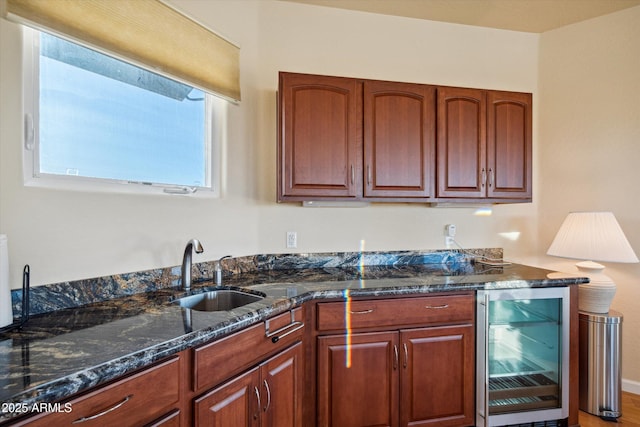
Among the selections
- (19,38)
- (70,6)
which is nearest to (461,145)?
(70,6)

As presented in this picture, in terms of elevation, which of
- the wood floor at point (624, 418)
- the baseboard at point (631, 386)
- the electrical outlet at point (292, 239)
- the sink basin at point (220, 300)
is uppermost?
the electrical outlet at point (292, 239)

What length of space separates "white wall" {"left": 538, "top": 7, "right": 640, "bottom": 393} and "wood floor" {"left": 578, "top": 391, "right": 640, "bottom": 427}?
222mm

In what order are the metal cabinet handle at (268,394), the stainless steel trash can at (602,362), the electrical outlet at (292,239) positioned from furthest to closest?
the electrical outlet at (292,239) < the stainless steel trash can at (602,362) < the metal cabinet handle at (268,394)

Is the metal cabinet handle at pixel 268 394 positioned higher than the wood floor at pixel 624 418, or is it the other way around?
the metal cabinet handle at pixel 268 394

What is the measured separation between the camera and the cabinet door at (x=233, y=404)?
1142mm

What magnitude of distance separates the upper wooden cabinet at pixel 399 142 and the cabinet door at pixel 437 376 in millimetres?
879

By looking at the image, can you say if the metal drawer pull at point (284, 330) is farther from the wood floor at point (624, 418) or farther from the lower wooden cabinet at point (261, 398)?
the wood floor at point (624, 418)

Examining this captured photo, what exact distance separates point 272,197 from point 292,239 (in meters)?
0.34

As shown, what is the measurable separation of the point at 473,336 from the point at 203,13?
2.53 m

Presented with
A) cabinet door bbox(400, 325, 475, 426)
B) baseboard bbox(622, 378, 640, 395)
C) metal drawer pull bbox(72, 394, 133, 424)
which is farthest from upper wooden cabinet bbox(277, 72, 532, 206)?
baseboard bbox(622, 378, 640, 395)

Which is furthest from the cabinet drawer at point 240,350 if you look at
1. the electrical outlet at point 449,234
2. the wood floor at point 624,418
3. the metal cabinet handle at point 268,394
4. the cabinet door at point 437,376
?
the wood floor at point 624,418

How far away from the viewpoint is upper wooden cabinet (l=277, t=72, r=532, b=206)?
6.62 ft

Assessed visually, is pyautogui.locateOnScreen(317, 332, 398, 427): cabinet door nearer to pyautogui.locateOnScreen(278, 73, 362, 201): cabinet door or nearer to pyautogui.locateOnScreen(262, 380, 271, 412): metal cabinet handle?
pyautogui.locateOnScreen(262, 380, 271, 412): metal cabinet handle

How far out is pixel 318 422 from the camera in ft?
5.68
